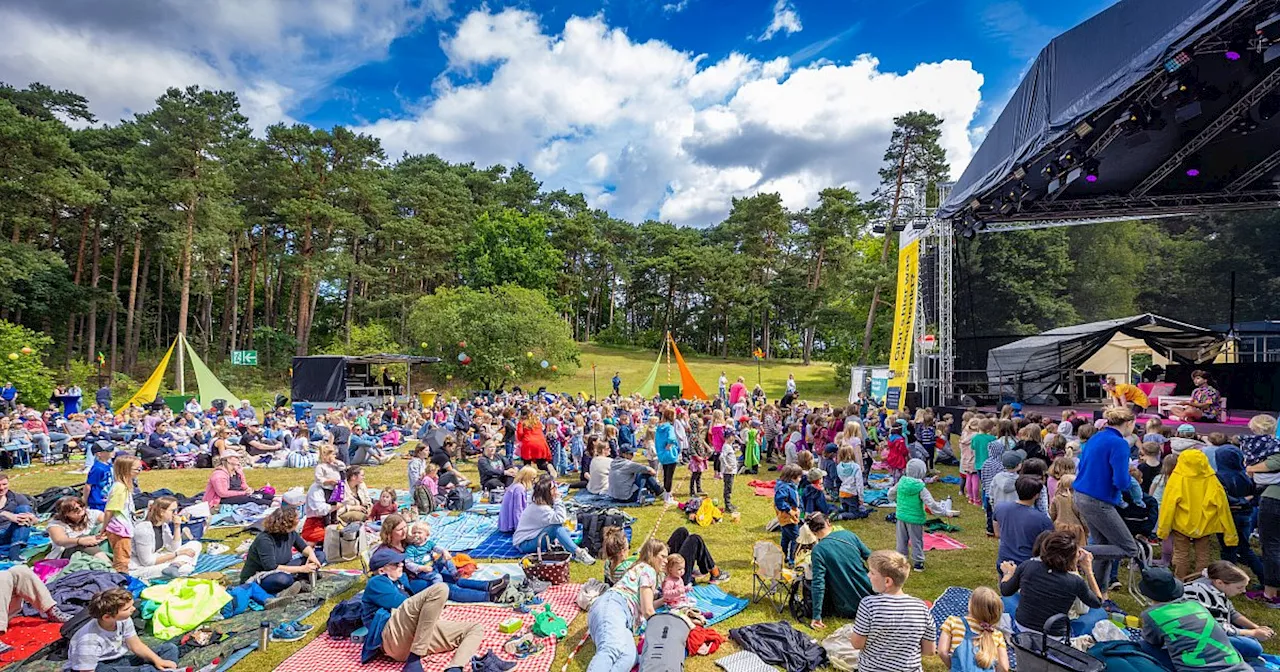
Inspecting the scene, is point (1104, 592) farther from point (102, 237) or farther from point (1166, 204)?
point (102, 237)

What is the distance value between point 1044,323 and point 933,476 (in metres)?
16.4

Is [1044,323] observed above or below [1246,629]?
above

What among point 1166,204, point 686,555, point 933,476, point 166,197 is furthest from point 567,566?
point 166,197

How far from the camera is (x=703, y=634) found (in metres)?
4.72

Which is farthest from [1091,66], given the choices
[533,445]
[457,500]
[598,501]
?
[457,500]

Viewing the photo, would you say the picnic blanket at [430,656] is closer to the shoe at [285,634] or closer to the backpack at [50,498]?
the shoe at [285,634]

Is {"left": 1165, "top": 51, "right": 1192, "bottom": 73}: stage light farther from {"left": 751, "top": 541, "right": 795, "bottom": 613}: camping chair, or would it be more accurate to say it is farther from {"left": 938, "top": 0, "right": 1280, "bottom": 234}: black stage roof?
{"left": 751, "top": 541, "right": 795, "bottom": 613}: camping chair

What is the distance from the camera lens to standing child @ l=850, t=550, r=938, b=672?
3.28 meters

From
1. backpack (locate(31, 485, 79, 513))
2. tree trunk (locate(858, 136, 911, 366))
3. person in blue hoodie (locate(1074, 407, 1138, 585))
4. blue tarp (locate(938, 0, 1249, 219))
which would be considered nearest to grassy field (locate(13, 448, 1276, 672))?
person in blue hoodie (locate(1074, 407, 1138, 585))

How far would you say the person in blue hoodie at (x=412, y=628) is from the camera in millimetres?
4473

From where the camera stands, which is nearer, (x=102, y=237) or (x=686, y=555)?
(x=686, y=555)

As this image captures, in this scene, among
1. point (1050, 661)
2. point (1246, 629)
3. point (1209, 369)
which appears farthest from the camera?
point (1209, 369)

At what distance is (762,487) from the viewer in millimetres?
10359

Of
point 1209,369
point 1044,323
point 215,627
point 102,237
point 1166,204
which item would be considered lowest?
point 215,627
